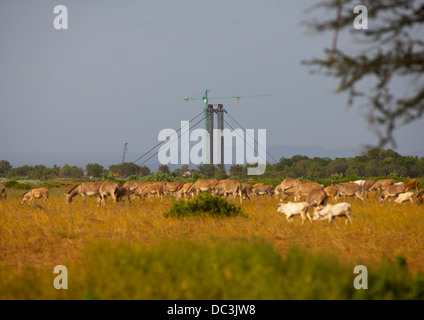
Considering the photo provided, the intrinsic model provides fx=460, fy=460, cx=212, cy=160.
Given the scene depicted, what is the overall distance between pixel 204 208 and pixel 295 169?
316 ft

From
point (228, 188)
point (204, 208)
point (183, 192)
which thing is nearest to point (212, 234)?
point (204, 208)

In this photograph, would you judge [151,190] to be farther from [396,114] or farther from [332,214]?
[396,114]

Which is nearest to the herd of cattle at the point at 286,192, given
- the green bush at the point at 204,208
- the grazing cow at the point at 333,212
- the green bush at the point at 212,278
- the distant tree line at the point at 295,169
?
the grazing cow at the point at 333,212

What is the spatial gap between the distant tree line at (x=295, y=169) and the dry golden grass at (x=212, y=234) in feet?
223

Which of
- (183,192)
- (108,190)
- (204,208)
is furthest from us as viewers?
(183,192)

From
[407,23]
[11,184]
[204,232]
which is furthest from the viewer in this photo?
[11,184]

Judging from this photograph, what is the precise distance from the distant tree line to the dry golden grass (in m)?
67.8

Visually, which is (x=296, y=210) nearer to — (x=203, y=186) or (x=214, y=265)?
(x=214, y=265)

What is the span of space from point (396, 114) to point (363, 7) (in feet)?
7.30

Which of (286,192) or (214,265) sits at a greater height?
(286,192)

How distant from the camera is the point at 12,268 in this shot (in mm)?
9617

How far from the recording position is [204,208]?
57.9 ft

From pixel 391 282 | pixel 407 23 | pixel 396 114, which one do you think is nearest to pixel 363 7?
pixel 407 23
